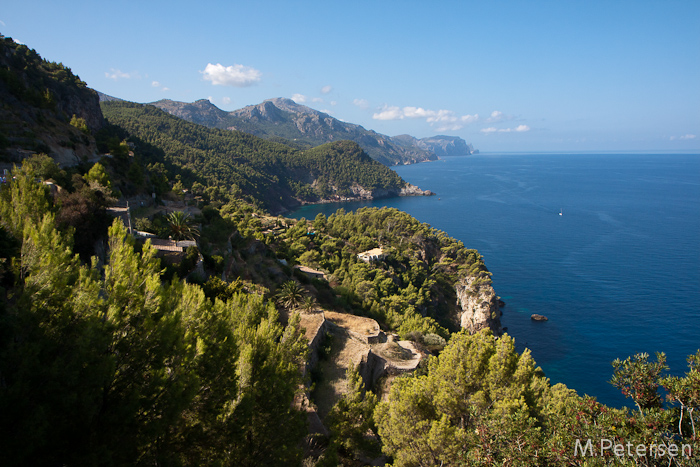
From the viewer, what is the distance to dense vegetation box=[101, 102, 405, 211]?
115 meters

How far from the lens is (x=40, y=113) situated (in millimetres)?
33281

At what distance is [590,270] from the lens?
6688cm

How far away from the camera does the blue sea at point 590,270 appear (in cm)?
4510

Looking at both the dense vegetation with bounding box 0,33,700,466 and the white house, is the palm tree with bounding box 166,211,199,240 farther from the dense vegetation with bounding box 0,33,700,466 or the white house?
the white house

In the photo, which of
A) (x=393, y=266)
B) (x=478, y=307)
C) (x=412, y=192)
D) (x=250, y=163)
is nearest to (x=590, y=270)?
(x=478, y=307)

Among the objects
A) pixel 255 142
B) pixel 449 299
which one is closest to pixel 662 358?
pixel 449 299

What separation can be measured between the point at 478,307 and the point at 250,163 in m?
129

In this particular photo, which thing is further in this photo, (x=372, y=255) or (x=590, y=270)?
(x=590, y=270)

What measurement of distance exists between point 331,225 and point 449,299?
2840 centimetres

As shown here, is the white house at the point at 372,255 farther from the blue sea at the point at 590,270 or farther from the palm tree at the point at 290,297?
the palm tree at the point at 290,297

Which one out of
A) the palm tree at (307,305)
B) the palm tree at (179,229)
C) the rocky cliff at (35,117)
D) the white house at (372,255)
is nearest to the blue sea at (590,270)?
the white house at (372,255)

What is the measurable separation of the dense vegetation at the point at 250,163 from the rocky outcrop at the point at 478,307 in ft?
214

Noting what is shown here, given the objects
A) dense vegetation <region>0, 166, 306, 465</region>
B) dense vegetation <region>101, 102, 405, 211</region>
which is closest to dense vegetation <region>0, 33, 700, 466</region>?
dense vegetation <region>0, 166, 306, 465</region>

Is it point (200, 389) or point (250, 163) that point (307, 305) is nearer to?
point (200, 389)
